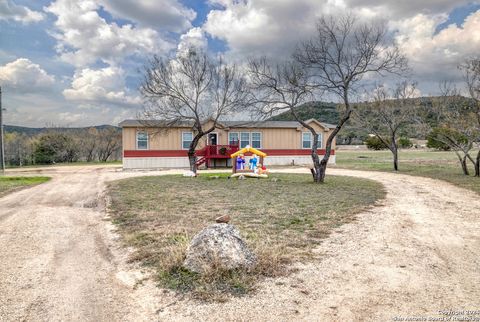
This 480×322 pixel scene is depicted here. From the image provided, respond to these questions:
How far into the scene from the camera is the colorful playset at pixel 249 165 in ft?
57.4

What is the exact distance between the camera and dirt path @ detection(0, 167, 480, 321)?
328 centimetres

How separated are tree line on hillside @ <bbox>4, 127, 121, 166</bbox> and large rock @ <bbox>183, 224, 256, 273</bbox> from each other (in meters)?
35.8

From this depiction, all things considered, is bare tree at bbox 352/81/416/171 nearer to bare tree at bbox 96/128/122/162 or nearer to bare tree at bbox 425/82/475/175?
bare tree at bbox 425/82/475/175

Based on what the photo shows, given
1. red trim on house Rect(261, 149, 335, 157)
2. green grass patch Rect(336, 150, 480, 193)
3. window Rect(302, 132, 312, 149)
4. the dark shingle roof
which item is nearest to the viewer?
green grass patch Rect(336, 150, 480, 193)

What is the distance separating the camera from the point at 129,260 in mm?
4727

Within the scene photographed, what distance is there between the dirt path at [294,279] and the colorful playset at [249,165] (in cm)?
1059

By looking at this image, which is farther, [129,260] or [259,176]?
[259,176]


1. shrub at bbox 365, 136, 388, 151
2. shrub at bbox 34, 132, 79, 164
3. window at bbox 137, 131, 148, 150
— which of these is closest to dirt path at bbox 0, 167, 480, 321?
window at bbox 137, 131, 148, 150

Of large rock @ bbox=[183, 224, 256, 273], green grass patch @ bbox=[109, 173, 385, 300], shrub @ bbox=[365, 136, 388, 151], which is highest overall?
shrub @ bbox=[365, 136, 388, 151]

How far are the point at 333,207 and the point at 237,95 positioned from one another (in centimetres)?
1407

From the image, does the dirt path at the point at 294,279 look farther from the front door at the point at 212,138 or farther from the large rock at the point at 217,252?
the front door at the point at 212,138

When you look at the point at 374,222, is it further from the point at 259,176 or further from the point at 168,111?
the point at 168,111

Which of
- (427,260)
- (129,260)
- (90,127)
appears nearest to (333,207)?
(427,260)

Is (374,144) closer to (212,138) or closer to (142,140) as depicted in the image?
(212,138)
